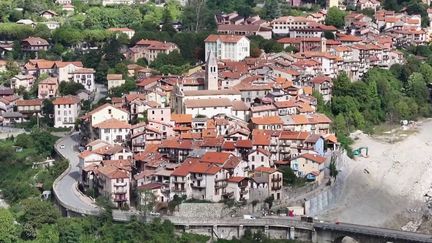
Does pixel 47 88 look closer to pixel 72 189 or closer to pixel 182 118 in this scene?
pixel 182 118

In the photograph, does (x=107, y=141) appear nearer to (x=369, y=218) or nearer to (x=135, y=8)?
(x=369, y=218)

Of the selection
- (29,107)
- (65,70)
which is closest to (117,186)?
(29,107)

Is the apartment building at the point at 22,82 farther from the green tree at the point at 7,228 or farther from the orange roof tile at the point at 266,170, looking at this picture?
the orange roof tile at the point at 266,170

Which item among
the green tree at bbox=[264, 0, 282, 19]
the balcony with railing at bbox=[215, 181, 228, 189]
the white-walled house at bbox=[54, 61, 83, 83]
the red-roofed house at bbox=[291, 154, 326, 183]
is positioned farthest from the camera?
the green tree at bbox=[264, 0, 282, 19]

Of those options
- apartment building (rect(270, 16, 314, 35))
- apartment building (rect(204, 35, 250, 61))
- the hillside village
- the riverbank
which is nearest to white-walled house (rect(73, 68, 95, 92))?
the hillside village

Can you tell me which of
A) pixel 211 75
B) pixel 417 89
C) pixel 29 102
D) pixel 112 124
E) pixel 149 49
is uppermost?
pixel 211 75

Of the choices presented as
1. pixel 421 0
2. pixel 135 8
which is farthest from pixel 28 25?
pixel 421 0

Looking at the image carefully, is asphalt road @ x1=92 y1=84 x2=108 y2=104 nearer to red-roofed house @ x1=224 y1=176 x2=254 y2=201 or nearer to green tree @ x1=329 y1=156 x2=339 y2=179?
green tree @ x1=329 y1=156 x2=339 y2=179
